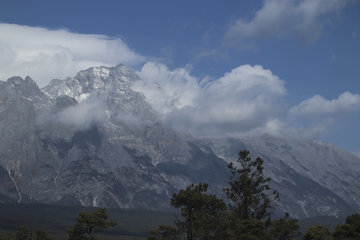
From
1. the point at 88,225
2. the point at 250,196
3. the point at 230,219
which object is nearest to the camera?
the point at 230,219

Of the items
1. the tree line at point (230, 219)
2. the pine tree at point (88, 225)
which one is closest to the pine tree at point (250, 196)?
the tree line at point (230, 219)

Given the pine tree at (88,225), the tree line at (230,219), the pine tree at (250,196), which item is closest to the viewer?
the tree line at (230,219)

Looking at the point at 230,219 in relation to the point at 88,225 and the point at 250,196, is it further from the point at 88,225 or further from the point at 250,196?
the point at 88,225

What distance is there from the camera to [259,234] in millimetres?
65562

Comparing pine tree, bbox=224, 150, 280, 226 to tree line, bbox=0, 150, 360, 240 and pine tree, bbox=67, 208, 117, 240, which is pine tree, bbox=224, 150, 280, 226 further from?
pine tree, bbox=67, 208, 117, 240

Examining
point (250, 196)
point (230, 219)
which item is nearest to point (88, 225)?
point (230, 219)

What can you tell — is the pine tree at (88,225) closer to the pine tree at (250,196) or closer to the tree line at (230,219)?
the tree line at (230,219)

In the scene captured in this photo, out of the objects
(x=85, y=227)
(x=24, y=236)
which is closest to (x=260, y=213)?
(x=85, y=227)

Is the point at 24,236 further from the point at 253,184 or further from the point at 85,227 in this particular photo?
the point at 253,184

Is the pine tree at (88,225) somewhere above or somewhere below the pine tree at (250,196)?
below

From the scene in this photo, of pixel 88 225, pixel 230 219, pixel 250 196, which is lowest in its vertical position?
pixel 88 225

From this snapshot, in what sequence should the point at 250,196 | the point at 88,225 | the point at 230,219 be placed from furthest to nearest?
the point at 88,225
the point at 250,196
the point at 230,219

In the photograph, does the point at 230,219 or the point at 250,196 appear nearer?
the point at 230,219

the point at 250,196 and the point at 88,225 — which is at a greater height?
the point at 250,196
